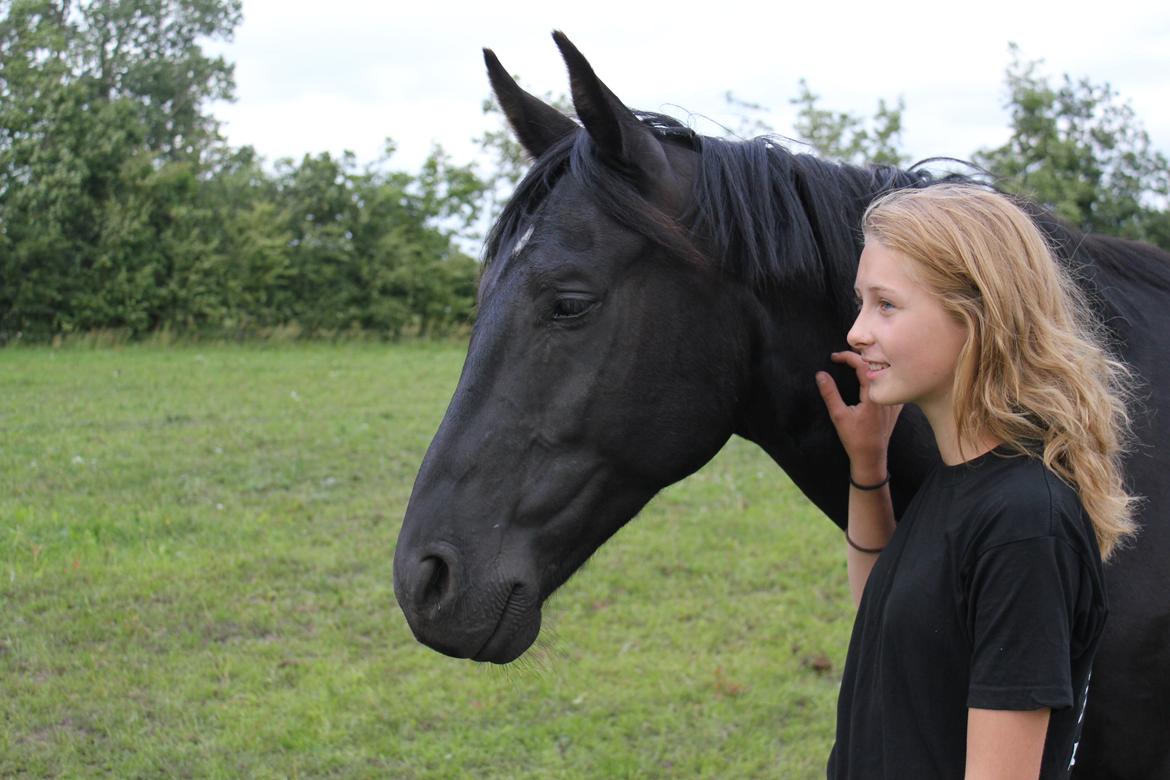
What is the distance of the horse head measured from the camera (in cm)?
185

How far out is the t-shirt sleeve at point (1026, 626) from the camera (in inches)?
53.3

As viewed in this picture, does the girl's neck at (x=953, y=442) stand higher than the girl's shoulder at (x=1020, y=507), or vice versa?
the girl's neck at (x=953, y=442)

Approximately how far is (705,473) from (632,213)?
24.1ft

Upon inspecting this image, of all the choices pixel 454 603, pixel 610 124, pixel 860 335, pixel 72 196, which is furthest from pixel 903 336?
pixel 72 196

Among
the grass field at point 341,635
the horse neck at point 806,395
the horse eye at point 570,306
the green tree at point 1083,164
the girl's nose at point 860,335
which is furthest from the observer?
the green tree at point 1083,164

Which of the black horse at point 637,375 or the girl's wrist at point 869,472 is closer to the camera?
the black horse at point 637,375

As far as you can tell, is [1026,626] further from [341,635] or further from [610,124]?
[341,635]

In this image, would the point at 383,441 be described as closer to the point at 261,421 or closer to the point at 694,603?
the point at 261,421

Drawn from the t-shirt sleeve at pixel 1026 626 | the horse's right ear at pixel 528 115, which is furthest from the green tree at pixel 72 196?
the t-shirt sleeve at pixel 1026 626

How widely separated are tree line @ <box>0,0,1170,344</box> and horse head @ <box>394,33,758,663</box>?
1279cm

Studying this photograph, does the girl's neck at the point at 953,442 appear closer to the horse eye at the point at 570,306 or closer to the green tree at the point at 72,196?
the horse eye at the point at 570,306

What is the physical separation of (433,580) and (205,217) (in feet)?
60.5

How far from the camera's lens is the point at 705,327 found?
2.00 meters

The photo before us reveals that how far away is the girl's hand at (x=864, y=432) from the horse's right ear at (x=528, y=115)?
80 cm
